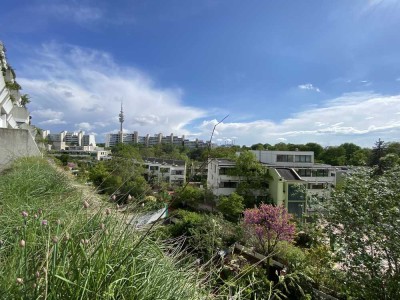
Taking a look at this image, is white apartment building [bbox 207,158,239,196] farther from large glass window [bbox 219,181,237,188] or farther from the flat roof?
the flat roof

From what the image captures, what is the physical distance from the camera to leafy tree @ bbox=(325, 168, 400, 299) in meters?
2.72

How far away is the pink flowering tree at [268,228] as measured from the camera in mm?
8734

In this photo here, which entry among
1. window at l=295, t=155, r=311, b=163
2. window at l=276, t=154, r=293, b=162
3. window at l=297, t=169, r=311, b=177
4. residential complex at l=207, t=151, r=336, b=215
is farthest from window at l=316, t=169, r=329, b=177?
window at l=276, t=154, r=293, b=162

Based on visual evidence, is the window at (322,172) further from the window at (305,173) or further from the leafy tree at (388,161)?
the leafy tree at (388,161)

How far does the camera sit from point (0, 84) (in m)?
9.32

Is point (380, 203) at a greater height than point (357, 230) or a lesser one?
greater

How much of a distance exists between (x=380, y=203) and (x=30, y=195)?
3.94m

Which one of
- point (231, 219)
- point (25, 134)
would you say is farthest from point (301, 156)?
point (25, 134)

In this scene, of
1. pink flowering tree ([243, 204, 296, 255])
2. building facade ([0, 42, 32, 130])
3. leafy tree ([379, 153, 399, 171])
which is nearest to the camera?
leafy tree ([379, 153, 399, 171])

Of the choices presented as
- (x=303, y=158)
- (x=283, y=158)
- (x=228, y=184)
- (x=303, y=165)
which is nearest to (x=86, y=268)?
(x=228, y=184)

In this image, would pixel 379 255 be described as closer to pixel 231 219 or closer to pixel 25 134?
pixel 25 134

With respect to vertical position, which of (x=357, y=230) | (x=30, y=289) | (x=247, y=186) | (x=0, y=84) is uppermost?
(x=0, y=84)

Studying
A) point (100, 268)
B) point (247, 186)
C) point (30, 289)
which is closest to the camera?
point (30, 289)

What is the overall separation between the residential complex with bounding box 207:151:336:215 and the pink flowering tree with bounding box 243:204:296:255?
8.47m
